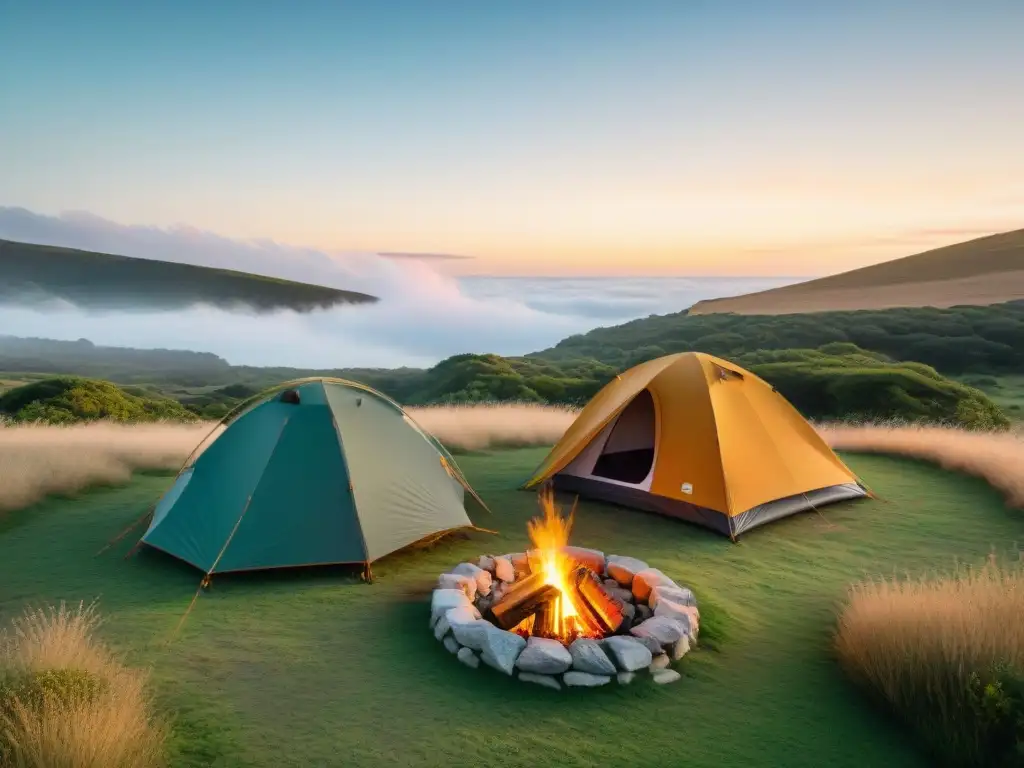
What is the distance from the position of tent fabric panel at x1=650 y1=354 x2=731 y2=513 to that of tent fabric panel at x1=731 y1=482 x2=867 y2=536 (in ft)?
1.30

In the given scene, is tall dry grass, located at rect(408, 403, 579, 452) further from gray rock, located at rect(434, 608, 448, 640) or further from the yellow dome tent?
gray rock, located at rect(434, 608, 448, 640)

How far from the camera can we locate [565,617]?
707cm

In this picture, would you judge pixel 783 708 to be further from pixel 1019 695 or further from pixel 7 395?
Answer: pixel 7 395

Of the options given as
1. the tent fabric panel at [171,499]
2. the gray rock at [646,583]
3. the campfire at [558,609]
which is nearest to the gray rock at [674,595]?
the gray rock at [646,583]

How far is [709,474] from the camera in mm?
10648

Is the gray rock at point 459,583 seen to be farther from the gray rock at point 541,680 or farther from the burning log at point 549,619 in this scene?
the gray rock at point 541,680

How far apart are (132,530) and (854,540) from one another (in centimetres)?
1005

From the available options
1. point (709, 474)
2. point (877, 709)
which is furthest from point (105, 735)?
point (709, 474)

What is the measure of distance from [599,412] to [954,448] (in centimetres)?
→ 860

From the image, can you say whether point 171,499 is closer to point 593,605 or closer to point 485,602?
point 485,602

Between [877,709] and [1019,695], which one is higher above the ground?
[1019,695]

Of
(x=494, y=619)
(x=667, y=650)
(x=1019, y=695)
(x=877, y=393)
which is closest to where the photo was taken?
(x=1019, y=695)

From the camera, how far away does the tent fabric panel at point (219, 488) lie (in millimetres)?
8672

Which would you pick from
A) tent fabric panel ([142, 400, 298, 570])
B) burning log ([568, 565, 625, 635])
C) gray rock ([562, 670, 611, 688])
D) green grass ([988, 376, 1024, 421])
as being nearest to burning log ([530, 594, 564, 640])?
burning log ([568, 565, 625, 635])
